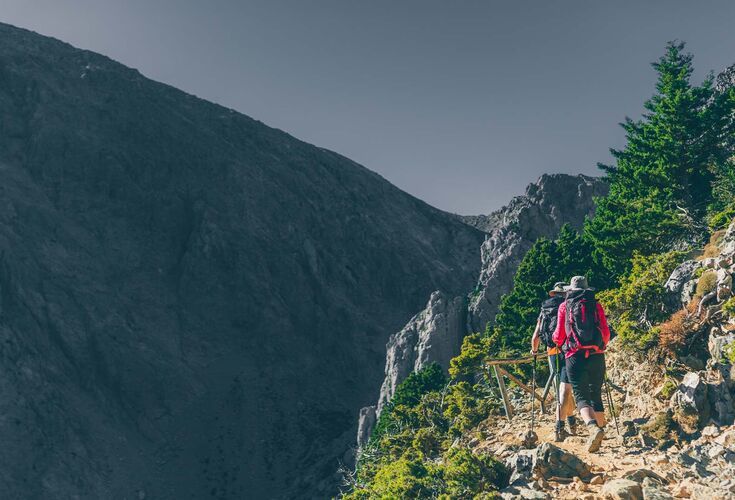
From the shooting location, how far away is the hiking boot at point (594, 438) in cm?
1225

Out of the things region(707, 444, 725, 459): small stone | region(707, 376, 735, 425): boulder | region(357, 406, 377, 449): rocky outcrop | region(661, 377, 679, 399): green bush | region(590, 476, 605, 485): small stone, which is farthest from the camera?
region(357, 406, 377, 449): rocky outcrop

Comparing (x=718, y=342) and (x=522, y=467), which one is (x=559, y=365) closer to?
(x=522, y=467)

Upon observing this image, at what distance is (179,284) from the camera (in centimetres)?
9569

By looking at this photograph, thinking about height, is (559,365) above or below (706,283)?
below

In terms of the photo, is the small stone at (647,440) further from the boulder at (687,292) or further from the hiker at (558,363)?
the boulder at (687,292)

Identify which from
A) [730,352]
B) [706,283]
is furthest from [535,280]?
[730,352]

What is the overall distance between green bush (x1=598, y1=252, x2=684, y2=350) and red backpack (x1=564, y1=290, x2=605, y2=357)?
375cm

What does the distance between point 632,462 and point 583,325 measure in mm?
2405

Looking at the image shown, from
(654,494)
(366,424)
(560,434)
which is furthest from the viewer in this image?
(366,424)

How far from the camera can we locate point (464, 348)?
96.7 feet

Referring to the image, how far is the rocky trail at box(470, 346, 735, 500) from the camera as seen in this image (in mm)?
10727

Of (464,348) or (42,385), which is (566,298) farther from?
(42,385)

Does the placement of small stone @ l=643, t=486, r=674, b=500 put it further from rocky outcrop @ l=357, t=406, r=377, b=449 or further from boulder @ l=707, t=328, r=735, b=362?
rocky outcrop @ l=357, t=406, r=377, b=449

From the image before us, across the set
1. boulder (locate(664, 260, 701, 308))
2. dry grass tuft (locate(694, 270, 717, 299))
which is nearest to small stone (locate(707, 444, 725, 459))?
dry grass tuft (locate(694, 270, 717, 299))
